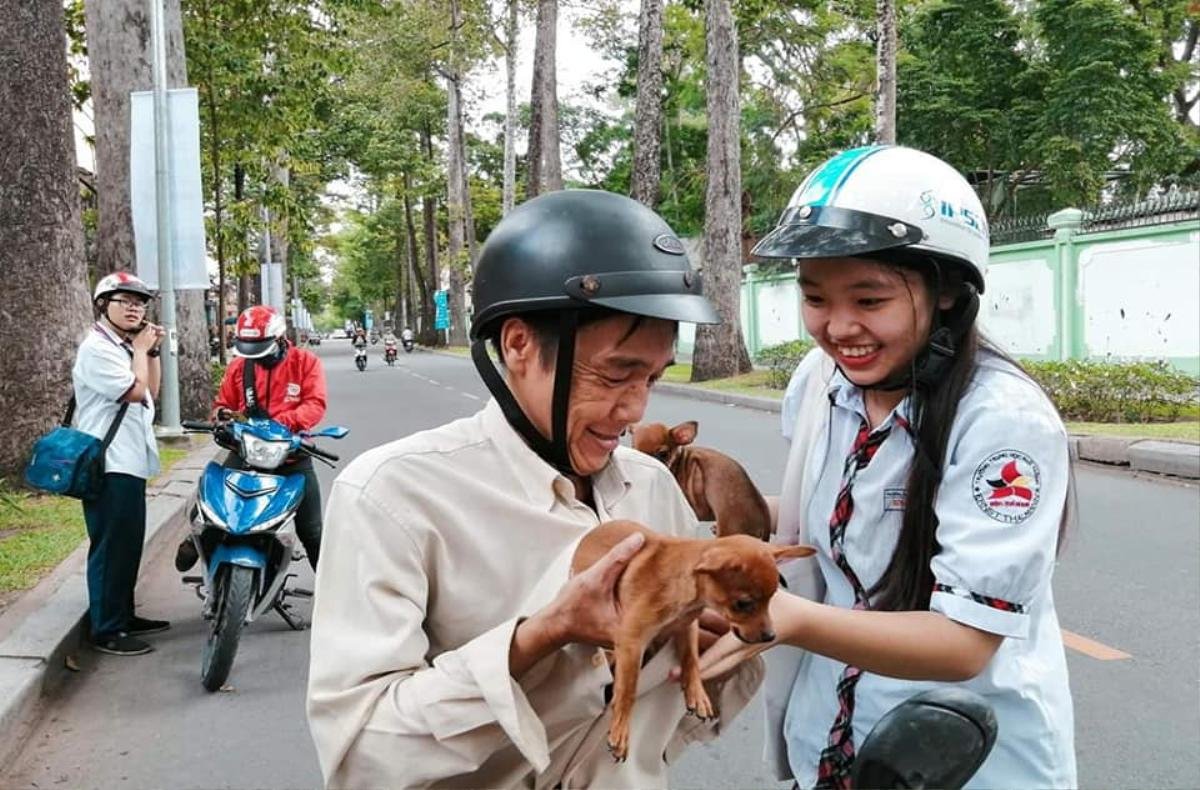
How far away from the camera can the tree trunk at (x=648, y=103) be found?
1877cm

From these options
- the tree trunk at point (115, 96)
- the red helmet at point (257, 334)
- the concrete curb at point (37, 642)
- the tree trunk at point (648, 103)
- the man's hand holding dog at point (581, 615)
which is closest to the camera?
the man's hand holding dog at point (581, 615)

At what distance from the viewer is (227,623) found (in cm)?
441

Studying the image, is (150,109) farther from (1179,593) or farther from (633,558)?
(633,558)

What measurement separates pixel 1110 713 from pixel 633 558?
10.8 ft

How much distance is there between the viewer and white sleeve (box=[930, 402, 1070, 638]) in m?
1.38

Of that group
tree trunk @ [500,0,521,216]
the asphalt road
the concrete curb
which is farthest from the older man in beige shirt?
tree trunk @ [500,0,521,216]

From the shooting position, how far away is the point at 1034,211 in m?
27.4

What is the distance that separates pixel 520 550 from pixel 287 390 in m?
4.61

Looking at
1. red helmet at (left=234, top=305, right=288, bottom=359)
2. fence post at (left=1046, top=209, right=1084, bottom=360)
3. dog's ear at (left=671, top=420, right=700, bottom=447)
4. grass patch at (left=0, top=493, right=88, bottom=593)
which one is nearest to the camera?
dog's ear at (left=671, top=420, right=700, bottom=447)

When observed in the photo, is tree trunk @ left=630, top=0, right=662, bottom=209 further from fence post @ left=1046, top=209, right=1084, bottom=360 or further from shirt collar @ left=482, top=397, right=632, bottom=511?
shirt collar @ left=482, top=397, right=632, bottom=511

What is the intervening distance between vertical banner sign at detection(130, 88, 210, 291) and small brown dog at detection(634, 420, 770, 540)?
9.46 metres

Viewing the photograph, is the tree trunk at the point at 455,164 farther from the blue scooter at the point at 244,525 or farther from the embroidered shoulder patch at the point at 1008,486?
the embroidered shoulder patch at the point at 1008,486

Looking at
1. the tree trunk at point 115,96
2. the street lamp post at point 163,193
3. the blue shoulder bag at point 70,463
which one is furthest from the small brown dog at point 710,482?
the tree trunk at point 115,96

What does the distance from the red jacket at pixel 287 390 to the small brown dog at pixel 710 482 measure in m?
3.80
